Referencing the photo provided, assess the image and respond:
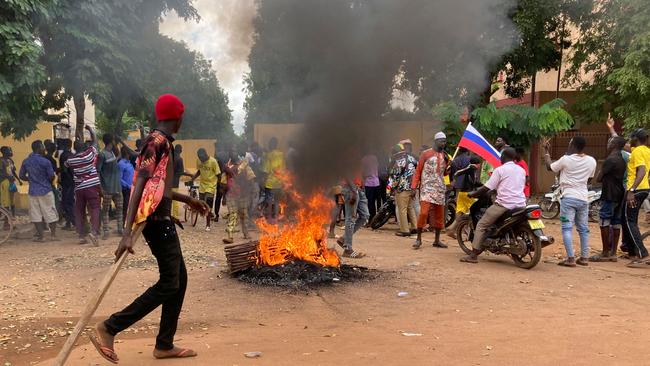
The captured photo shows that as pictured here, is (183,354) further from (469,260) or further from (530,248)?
(530,248)

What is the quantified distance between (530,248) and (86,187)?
682 cm

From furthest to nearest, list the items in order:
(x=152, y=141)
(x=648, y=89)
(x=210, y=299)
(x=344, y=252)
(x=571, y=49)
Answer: (x=571, y=49)
(x=648, y=89)
(x=344, y=252)
(x=210, y=299)
(x=152, y=141)

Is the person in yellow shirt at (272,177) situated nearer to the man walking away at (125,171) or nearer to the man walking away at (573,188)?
the man walking away at (125,171)

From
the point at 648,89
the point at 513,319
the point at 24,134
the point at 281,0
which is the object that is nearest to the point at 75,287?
the point at 281,0

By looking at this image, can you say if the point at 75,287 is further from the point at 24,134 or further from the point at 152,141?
the point at 24,134

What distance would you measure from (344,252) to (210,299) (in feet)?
8.96

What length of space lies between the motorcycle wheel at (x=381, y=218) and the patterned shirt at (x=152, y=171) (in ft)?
24.8

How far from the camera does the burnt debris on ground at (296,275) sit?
603 centimetres

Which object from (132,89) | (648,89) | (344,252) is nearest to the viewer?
(344,252)

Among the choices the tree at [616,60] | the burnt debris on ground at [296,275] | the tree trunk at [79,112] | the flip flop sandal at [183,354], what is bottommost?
the flip flop sandal at [183,354]

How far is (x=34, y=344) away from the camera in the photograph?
Result: 171 inches

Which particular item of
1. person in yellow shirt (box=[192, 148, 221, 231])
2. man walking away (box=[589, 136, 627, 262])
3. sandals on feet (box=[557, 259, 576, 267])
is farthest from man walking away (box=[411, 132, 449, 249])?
person in yellow shirt (box=[192, 148, 221, 231])

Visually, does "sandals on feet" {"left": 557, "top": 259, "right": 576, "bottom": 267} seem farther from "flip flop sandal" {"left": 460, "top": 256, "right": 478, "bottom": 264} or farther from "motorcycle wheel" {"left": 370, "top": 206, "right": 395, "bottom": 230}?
"motorcycle wheel" {"left": 370, "top": 206, "right": 395, "bottom": 230}

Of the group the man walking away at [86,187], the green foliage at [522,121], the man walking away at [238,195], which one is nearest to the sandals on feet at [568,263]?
the man walking away at [238,195]
